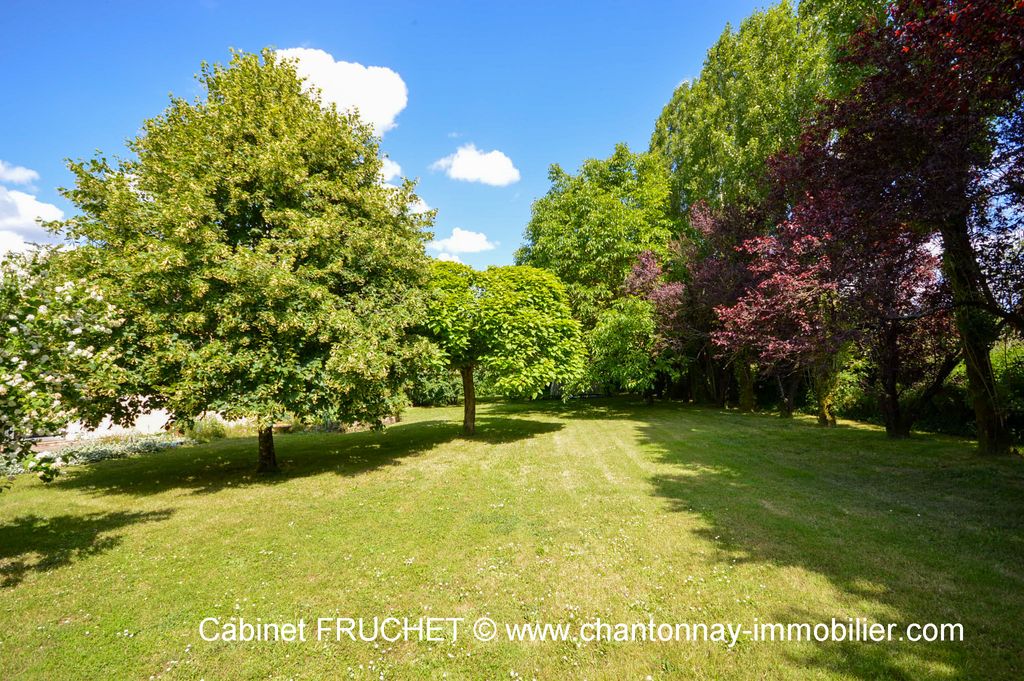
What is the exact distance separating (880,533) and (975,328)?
23.7 ft

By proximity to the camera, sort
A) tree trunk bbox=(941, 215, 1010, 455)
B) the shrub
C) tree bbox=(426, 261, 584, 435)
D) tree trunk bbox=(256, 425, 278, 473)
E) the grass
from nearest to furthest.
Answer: the grass
tree trunk bbox=(941, 215, 1010, 455)
tree trunk bbox=(256, 425, 278, 473)
tree bbox=(426, 261, 584, 435)
the shrub

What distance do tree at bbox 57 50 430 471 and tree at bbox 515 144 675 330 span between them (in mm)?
14435

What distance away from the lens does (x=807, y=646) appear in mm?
4195

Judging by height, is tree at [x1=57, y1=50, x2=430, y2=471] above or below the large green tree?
below

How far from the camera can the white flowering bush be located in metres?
5.89

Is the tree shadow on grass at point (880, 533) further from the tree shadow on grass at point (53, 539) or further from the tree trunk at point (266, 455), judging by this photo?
the tree trunk at point (266, 455)

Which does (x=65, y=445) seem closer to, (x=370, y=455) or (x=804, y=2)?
(x=370, y=455)

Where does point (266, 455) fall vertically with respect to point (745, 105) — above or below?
below

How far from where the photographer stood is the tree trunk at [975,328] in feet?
29.8

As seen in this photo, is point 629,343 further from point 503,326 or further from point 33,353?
point 33,353

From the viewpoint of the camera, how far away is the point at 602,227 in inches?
1009

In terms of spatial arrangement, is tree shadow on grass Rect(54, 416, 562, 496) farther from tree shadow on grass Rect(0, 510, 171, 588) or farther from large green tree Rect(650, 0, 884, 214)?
large green tree Rect(650, 0, 884, 214)

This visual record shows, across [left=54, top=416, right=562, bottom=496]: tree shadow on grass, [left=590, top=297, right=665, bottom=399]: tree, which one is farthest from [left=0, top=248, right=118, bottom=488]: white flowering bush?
[left=590, top=297, right=665, bottom=399]: tree

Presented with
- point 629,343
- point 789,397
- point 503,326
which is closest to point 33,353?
point 503,326
